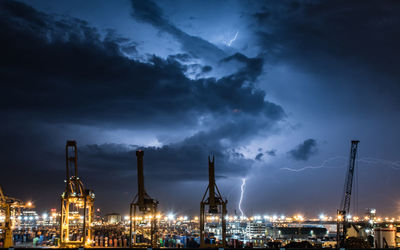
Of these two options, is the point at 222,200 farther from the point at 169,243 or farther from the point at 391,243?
the point at 391,243

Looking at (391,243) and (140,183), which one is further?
(140,183)

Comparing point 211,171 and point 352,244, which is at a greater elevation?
point 211,171

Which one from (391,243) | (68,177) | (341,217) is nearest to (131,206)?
(68,177)

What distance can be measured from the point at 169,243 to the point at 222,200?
17.8 meters

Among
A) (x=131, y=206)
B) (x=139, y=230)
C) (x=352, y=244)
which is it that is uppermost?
(x=131, y=206)

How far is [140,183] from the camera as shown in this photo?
61.3m

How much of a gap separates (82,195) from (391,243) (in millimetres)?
45936

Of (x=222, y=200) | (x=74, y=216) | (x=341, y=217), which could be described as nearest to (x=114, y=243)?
(x=74, y=216)

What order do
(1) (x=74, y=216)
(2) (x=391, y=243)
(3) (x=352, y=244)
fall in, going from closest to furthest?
(2) (x=391, y=243), (3) (x=352, y=244), (1) (x=74, y=216)

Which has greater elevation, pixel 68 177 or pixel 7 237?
pixel 68 177

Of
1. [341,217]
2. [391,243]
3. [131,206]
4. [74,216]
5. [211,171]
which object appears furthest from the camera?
[341,217]

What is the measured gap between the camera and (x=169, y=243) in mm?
69875

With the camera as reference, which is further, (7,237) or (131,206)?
(131,206)

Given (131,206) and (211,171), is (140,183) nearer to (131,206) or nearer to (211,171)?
(131,206)
